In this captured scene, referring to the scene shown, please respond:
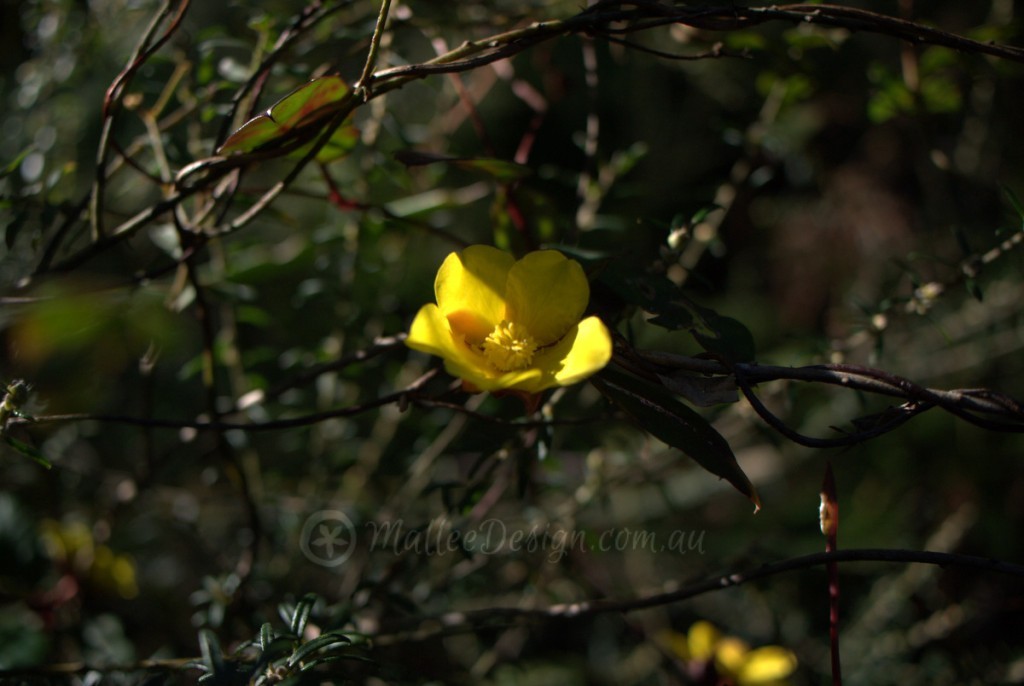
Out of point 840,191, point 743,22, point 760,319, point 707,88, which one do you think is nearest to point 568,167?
point 707,88

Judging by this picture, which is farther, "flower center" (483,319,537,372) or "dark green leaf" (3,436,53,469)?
"flower center" (483,319,537,372)

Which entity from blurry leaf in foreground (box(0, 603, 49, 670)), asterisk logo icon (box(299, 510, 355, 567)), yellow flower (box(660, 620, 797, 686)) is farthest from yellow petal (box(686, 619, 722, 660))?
blurry leaf in foreground (box(0, 603, 49, 670))

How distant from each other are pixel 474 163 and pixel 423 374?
25 cm

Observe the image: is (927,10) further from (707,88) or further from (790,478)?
(790,478)

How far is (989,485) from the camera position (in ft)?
5.64

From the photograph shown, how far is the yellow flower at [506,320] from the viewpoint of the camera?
676mm

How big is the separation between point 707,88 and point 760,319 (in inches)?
→ 23.2

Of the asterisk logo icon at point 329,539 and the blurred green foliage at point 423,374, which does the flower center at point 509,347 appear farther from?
the asterisk logo icon at point 329,539

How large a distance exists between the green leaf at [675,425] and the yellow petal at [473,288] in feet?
0.51

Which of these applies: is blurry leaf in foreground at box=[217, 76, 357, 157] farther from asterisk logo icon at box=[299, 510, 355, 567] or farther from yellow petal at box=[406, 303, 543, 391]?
asterisk logo icon at box=[299, 510, 355, 567]

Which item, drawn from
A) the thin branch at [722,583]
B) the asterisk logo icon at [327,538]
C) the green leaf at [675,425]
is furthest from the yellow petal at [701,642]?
the green leaf at [675,425]

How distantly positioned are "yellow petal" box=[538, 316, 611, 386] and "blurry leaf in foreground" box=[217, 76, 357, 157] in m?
0.31

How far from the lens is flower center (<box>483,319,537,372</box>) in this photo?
2.62 ft

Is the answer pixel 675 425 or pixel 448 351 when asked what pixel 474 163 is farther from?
pixel 675 425
